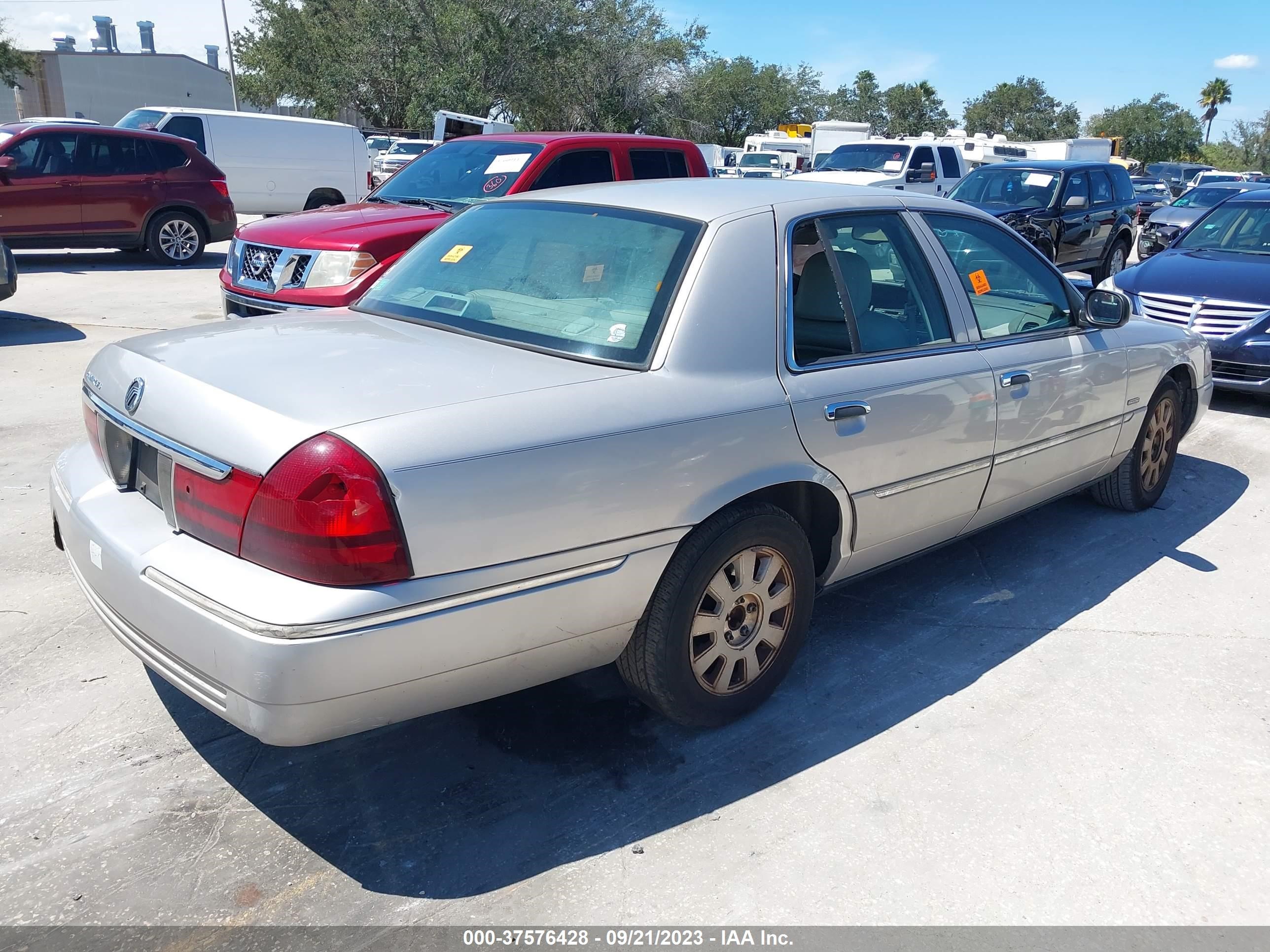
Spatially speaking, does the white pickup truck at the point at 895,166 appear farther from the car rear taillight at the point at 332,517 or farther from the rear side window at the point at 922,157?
the car rear taillight at the point at 332,517

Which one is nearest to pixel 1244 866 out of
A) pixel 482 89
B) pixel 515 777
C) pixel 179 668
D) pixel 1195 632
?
pixel 1195 632

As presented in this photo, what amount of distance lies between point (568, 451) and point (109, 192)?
486 inches

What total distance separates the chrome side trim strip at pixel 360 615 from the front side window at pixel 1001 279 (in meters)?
2.16

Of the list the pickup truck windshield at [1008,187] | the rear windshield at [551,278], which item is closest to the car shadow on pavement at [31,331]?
the rear windshield at [551,278]

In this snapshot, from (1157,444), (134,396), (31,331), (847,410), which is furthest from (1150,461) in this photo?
(31,331)

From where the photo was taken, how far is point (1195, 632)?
4.17 metres

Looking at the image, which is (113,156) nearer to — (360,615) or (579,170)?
(579,170)

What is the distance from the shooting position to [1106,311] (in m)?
4.54

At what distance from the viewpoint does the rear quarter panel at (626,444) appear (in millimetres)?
2443

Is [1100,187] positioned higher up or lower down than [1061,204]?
higher up

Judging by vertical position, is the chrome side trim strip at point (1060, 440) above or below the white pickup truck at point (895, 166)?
below

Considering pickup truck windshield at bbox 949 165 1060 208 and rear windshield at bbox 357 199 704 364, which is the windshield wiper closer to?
rear windshield at bbox 357 199 704 364

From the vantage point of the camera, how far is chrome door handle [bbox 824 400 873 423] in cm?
329

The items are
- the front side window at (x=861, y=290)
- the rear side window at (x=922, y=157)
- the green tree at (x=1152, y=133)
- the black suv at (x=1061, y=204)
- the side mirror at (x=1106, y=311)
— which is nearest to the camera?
the front side window at (x=861, y=290)
